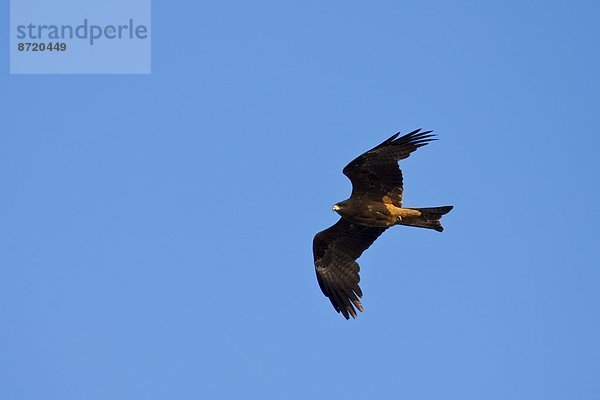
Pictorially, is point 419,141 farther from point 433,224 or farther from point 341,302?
point 341,302

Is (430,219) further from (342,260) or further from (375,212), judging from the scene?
(342,260)

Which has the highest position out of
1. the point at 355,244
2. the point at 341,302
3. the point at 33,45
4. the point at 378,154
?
the point at 33,45

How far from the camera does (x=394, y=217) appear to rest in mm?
14688

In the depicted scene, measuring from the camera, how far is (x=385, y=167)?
48.0 ft

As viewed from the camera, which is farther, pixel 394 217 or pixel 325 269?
pixel 325 269

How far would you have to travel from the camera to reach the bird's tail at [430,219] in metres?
14.5

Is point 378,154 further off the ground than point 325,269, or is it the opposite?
point 378,154

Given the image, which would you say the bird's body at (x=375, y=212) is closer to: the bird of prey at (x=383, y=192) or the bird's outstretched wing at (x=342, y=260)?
the bird of prey at (x=383, y=192)

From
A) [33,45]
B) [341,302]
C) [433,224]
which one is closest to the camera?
[433,224]

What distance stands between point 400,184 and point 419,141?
2.62ft

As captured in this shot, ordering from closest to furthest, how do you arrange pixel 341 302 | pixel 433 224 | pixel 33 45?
pixel 433 224 → pixel 341 302 → pixel 33 45

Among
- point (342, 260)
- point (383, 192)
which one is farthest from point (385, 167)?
point (342, 260)

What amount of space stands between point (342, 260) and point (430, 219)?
Answer: 211 centimetres

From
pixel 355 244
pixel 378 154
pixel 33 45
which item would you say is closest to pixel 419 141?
pixel 378 154
